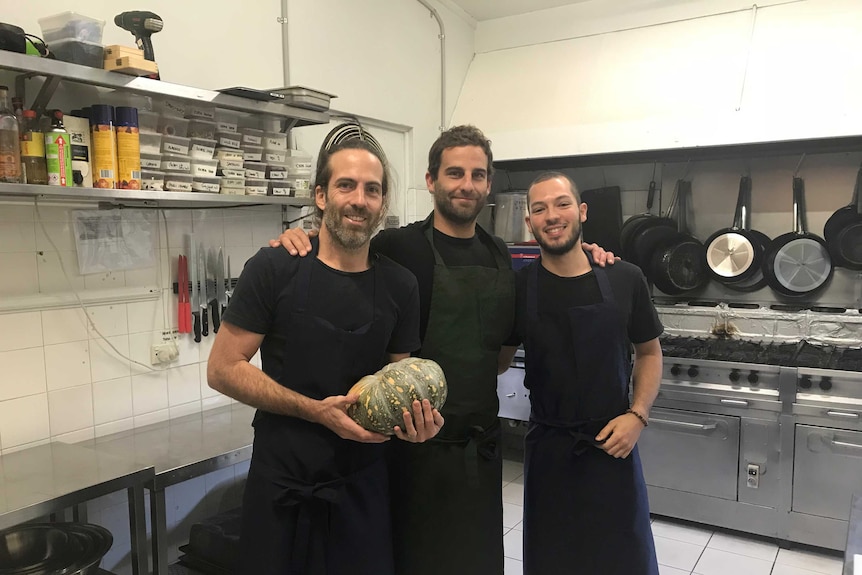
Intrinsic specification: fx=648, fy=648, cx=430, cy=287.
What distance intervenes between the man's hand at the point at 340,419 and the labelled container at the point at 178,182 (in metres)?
1.11

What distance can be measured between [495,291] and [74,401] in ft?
4.77

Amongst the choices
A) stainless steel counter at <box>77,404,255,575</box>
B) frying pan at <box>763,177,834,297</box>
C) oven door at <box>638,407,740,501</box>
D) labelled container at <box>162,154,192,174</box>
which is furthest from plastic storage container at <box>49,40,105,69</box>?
→ frying pan at <box>763,177,834,297</box>

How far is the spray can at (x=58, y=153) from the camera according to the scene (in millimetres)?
1833

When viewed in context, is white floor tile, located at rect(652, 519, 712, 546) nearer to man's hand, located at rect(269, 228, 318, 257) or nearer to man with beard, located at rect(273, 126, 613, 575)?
man with beard, located at rect(273, 126, 613, 575)

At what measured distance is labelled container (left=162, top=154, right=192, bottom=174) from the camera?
2.17 meters

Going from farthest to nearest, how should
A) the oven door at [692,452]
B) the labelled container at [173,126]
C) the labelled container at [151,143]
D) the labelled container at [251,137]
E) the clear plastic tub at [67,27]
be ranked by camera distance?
the oven door at [692,452] < the labelled container at [251,137] < the labelled container at [173,126] < the labelled container at [151,143] < the clear plastic tub at [67,27]

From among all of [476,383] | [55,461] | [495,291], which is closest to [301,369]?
[476,383]

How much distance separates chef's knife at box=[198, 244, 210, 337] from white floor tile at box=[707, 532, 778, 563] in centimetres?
254

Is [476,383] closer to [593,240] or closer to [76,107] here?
[76,107]

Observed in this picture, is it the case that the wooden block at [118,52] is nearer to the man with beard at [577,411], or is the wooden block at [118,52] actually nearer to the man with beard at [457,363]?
the man with beard at [457,363]

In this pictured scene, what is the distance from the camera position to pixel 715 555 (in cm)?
301

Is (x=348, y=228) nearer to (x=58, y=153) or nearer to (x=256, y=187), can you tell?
(x=58, y=153)

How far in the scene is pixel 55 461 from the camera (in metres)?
1.93

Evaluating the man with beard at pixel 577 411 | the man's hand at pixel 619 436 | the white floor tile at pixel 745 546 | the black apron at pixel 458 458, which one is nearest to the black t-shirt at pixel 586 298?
the man with beard at pixel 577 411
